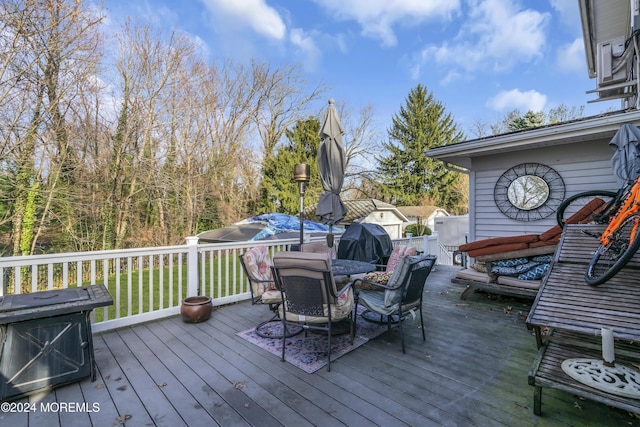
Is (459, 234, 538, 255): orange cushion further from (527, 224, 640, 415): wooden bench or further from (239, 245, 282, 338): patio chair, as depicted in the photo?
(239, 245, 282, 338): patio chair

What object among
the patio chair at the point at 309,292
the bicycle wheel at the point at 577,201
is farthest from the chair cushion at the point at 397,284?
the bicycle wheel at the point at 577,201

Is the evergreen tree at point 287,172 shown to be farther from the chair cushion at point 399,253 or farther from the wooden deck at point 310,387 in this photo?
the wooden deck at point 310,387

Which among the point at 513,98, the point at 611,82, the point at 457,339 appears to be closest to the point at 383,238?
the point at 457,339

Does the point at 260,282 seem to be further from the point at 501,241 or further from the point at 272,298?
the point at 501,241

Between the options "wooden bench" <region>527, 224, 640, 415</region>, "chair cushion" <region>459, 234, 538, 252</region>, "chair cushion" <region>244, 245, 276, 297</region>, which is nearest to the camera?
"wooden bench" <region>527, 224, 640, 415</region>

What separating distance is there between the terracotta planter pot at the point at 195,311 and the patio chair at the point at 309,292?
1.39 meters

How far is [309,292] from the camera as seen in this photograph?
281cm

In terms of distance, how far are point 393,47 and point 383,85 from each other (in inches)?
98.1

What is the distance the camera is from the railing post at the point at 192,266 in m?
4.14

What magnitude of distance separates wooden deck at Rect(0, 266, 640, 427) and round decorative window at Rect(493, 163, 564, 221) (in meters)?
2.77

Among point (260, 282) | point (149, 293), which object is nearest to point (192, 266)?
point (149, 293)

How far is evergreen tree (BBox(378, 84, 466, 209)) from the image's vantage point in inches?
892

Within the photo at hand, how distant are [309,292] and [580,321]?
2.11 m

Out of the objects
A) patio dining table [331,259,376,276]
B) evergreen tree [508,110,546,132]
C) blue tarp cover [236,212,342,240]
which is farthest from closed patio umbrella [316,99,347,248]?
evergreen tree [508,110,546,132]
